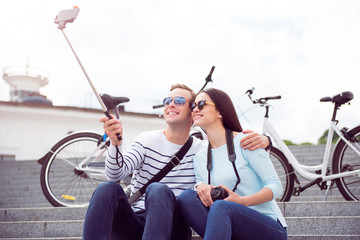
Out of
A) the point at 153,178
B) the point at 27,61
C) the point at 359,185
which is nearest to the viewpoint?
the point at 153,178

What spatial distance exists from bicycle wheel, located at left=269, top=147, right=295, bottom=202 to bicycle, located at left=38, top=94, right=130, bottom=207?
1633 millimetres

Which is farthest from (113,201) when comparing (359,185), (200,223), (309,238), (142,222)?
(359,185)

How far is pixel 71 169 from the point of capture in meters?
4.47

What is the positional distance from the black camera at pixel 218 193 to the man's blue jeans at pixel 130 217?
24cm

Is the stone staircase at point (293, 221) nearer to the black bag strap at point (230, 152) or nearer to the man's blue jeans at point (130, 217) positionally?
the man's blue jeans at point (130, 217)

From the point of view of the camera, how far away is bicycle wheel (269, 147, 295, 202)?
4.29 metres

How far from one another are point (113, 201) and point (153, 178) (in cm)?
38

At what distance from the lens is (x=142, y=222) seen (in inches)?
93.4

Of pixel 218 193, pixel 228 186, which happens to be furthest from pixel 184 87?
pixel 218 193

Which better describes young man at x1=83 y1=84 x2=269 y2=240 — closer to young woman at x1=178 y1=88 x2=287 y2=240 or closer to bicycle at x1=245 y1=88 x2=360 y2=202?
young woman at x1=178 y1=88 x2=287 y2=240

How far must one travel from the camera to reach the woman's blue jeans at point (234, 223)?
74.6 inches

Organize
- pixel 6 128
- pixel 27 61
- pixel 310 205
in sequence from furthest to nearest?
1. pixel 27 61
2. pixel 6 128
3. pixel 310 205

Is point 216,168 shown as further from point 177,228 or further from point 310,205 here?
point 310,205

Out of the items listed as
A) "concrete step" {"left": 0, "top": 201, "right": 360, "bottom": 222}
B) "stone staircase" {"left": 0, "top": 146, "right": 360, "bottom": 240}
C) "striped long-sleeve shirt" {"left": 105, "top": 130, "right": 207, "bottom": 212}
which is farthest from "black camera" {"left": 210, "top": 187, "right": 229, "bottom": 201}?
"concrete step" {"left": 0, "top": 201, "right": 360, "bottom": 222}
